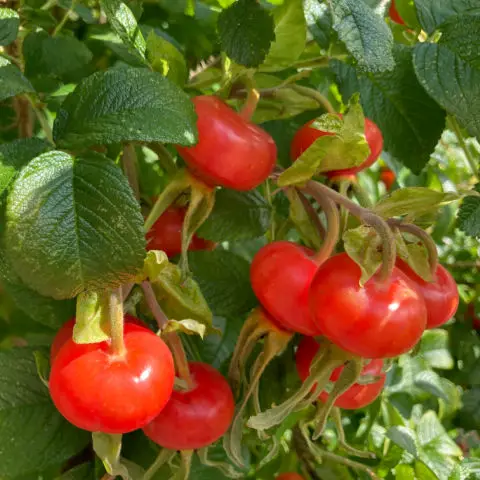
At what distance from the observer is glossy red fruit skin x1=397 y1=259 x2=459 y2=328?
0.79 metres

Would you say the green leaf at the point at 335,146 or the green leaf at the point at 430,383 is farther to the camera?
the green leaf at the point at 430,383

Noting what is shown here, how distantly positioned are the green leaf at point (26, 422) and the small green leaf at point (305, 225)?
38cm

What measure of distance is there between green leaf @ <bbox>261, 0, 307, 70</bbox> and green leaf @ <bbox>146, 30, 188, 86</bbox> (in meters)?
0.13

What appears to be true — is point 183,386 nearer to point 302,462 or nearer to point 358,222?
point 358,222

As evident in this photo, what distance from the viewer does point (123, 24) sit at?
0.78 m

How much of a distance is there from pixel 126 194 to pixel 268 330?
0.28 m

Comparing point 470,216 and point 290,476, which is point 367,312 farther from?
point 290,476

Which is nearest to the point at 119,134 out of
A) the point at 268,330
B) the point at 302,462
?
Result: the point at 268,330

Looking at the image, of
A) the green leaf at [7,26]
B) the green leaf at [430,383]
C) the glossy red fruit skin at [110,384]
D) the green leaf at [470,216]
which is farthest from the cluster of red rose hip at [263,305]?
the green leaf at [430,383]

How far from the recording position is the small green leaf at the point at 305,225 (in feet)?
2.83

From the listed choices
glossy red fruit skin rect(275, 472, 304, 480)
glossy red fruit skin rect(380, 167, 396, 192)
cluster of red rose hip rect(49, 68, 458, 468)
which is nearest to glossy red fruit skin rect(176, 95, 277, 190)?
cluster of red rose hip rect(49, 68, 458, 468)

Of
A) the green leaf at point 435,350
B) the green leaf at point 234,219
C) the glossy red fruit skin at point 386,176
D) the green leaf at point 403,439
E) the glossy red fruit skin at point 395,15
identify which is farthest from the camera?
the glossy red fruit skin at point 386,176

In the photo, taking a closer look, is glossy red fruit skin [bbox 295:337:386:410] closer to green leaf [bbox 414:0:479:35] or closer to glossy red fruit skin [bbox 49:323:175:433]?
glossy red fruit skin [bbox 49:323:175:433]

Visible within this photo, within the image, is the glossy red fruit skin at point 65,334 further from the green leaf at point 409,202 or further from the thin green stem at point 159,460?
the green leaf at point 409,202
